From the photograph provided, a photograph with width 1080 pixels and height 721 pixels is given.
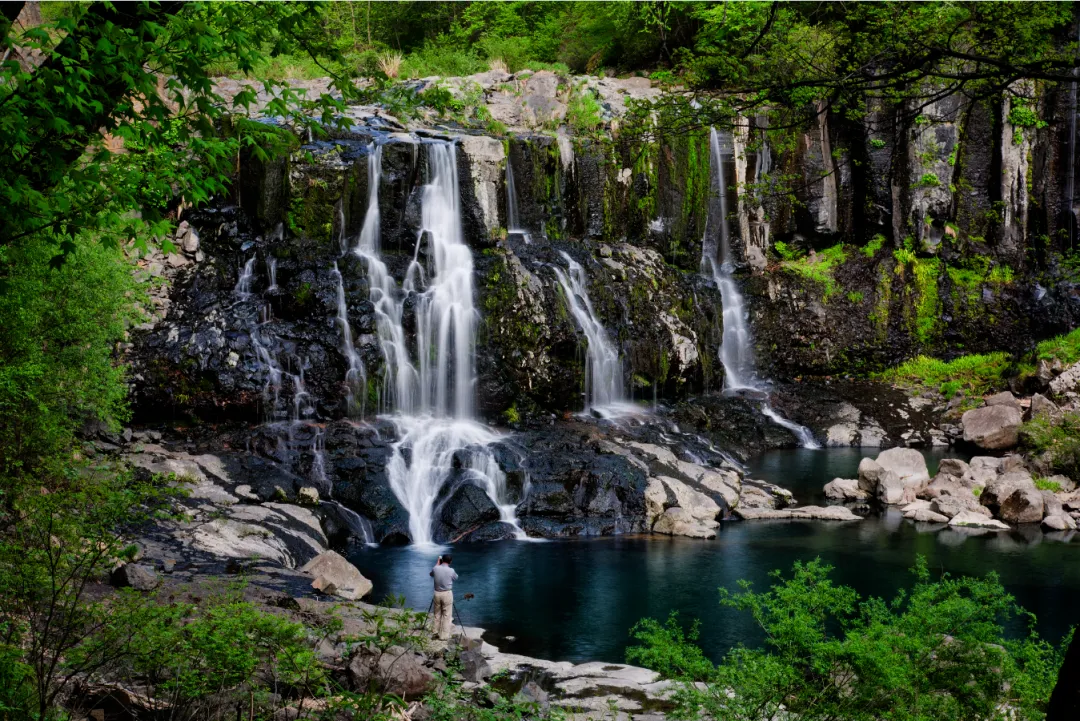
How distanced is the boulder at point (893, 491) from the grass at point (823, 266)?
11.4m

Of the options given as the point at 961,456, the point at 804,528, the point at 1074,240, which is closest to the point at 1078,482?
the point at 961,456

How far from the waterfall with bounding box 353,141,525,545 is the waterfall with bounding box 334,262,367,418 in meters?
0.59

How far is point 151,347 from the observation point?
20.0 m

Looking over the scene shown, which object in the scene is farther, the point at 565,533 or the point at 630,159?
the point at 630,159

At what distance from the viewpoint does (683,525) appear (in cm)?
1672

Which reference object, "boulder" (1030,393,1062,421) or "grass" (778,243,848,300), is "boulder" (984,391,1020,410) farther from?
"grass" (778,243,848,300)

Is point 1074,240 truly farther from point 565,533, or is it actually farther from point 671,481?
point 565,533

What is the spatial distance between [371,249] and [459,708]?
62.0ft

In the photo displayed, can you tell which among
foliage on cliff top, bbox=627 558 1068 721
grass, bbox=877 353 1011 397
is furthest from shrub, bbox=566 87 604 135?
foliage on cliff top, bbox=627 558 1068 721

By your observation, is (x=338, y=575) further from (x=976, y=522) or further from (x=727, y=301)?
(x=727, y=301)

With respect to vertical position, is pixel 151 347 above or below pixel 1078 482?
above

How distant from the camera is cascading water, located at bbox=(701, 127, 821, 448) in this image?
2738 cm

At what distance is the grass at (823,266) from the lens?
96.2 ft

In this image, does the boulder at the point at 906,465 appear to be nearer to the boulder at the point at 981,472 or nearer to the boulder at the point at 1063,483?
the boulder at the point at 981,472
